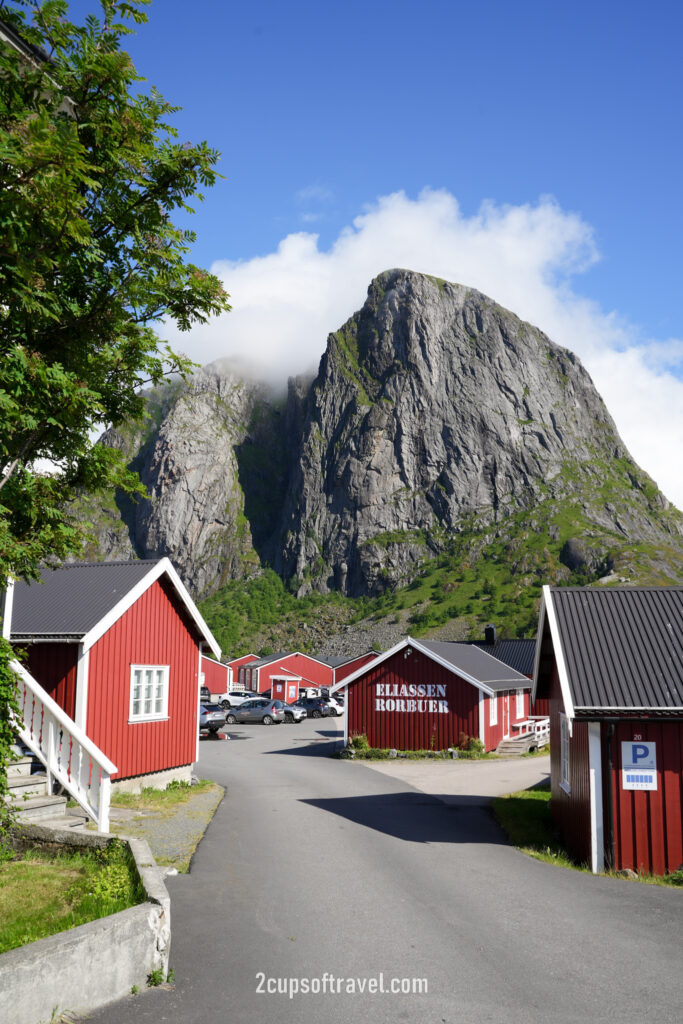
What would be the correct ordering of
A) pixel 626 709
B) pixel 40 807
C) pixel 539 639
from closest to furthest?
pixel 40 807 < pixel 626 709 < pixel 539 639

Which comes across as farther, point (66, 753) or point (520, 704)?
point (520, 704)

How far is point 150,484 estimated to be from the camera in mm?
173375

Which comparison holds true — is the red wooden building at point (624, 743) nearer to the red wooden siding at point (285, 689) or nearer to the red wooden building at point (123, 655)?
the red wooden building at point (123, 655)

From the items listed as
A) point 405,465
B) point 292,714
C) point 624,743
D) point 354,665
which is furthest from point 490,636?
point 405,465

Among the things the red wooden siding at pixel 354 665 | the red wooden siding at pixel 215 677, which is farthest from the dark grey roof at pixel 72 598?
the red wooden siding at pixel 215 677

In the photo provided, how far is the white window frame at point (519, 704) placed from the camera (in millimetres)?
41219

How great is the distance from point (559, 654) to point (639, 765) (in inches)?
98.3

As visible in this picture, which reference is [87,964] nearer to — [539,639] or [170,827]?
[170,827]

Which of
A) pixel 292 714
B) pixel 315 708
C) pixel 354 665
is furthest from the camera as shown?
pixel 354 665

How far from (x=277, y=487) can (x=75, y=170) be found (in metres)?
185

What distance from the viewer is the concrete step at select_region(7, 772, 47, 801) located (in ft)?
42.7

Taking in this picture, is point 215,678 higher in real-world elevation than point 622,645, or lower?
lower

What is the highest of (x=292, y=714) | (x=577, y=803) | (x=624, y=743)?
(x=624, y=743)

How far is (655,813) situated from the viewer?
12.8 metres
